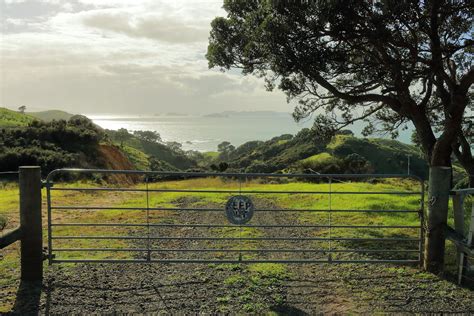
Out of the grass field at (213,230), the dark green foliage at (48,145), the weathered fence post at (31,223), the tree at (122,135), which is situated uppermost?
the tree at (122,135)

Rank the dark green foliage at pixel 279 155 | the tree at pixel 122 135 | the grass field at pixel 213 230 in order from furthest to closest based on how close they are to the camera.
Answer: the tree at pixel 122 135 < the dark green foliage at pixel 279 155 < the grass field at pixel 213 230

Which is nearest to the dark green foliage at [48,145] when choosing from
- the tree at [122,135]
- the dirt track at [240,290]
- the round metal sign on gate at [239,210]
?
the dirt track at [240,290]

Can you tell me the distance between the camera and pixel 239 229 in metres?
10.2

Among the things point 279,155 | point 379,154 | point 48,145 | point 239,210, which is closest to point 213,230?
point 239,210

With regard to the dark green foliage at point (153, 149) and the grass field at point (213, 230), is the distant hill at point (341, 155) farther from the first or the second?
the grass field at point (213, 230)

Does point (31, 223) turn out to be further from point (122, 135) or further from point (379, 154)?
point (122, 135)

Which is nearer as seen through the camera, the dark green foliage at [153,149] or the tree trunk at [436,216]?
the tree trunk at [436,216]

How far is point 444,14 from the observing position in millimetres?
9383

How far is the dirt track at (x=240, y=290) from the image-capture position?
5.36 meters

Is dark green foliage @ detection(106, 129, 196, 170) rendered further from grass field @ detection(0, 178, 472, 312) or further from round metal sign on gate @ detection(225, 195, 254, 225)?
round metal sign on gate @ detection(225, 195, 254, 225)

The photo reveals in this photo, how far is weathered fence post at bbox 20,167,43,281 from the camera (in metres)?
5.94

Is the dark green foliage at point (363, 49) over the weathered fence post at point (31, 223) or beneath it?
over

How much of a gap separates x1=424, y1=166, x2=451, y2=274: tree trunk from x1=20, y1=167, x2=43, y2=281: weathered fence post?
603 centimetres

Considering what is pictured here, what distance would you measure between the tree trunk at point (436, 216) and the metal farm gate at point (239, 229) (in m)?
0.16
